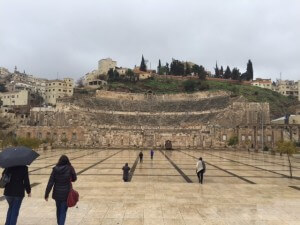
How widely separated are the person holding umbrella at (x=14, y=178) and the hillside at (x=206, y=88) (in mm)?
101825

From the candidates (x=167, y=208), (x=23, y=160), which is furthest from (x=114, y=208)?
(x=23, y=160)

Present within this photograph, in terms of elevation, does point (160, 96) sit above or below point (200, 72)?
below

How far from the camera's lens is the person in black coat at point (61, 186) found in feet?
27.1

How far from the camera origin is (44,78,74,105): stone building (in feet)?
420

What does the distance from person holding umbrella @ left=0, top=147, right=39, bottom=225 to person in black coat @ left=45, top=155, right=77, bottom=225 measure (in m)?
0.64

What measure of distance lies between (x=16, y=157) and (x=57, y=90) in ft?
412

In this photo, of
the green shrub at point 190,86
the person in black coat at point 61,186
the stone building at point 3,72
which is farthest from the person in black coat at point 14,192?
the stone building at point 3,72

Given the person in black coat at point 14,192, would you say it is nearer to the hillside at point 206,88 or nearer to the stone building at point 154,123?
the stone building at point 154,123

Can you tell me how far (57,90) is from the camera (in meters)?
129

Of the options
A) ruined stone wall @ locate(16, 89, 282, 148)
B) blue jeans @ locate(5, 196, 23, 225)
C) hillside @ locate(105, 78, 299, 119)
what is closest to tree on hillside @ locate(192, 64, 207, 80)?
hillside @ locate(105, 78, 299, 119)

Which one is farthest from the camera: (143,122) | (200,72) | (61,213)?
(200,72)

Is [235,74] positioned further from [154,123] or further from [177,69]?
[154,123]

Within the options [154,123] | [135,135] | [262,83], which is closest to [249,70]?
[262,83]

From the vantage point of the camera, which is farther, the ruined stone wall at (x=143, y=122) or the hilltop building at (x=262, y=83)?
the hilltop building at (x=262, y=83)
